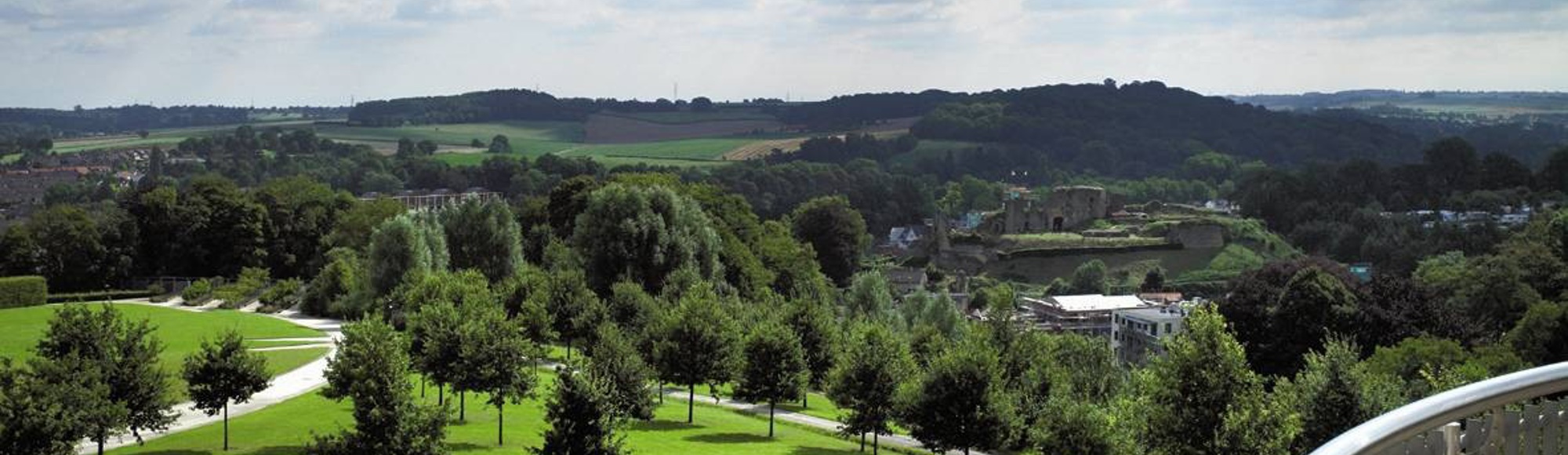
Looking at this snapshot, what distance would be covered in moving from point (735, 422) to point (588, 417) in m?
12.4

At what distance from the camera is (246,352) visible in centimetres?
2967

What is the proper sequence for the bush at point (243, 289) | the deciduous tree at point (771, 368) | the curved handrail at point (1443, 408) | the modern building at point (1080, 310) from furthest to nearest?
the modern building at point (1080, 310), the bush at point (243, 289), the deciduous tree at point (771, 368), the curved handrail at point (1443, 408)

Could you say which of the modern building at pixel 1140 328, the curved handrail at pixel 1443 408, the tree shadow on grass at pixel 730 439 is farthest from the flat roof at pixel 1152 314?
the curved handrail at pixel 1443 408

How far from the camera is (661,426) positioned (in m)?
34.8

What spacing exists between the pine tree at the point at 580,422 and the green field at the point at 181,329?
46.8 ft

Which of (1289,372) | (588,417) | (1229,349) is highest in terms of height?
(1229,349)

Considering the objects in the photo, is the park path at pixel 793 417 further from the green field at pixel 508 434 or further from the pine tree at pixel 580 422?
the pine tree at pixel 580 422

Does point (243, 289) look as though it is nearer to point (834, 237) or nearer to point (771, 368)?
point (771, 368)

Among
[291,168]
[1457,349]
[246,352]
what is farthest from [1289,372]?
[291,168]

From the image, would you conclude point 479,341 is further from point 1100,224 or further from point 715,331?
point 1100,224

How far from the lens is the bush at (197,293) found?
6106 centimetres

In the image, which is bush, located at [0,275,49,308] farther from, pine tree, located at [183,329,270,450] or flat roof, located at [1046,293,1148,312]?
flat roof, located at [1046,293,1148,312]

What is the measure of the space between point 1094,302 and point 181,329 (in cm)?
5382

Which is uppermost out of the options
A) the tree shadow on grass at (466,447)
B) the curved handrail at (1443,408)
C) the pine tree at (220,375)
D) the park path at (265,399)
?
the curved handrail at (1443,408)
